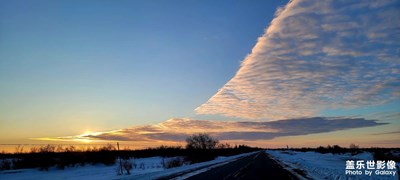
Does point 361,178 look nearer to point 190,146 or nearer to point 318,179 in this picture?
point 318,179

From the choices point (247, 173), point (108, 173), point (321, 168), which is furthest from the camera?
point (108, 173)

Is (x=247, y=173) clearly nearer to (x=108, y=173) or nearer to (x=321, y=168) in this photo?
(x=321, y=168)

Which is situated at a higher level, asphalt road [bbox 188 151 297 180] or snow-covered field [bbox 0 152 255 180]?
asphalt road [bbox 188 151 297 180]

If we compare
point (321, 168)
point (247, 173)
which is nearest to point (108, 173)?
point (247, 173)

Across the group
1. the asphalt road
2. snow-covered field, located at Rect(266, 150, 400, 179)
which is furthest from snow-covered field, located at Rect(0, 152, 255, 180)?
snow-covered field, located at Rect(266, 150, 400, 179)

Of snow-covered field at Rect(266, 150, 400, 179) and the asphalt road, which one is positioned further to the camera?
snow-covered field at Rect(266, 150, 400, 179)

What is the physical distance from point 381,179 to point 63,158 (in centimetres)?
4054

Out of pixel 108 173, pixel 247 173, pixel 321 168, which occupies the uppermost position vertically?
pixel 247 173

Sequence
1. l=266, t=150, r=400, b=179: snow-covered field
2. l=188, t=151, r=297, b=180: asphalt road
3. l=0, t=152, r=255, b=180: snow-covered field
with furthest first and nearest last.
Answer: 1. l=0, t=152, r=255, b=180: snow-covered field
2. l=266, t=150, r=400, b=179: snow-covered field
3. l=188, t=151, r=297, b=180: asphalt road

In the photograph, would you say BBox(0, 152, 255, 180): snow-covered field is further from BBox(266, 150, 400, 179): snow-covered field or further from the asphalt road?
BBox(266, 150, 400, 179): snow-covered field

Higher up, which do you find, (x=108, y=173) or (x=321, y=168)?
(x=321, y=168)

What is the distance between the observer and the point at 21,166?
145ft

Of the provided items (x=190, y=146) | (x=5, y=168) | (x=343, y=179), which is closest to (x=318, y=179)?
(x=343, y=179)

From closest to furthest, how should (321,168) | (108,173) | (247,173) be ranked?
(247,173), (321,168), (108,173)
